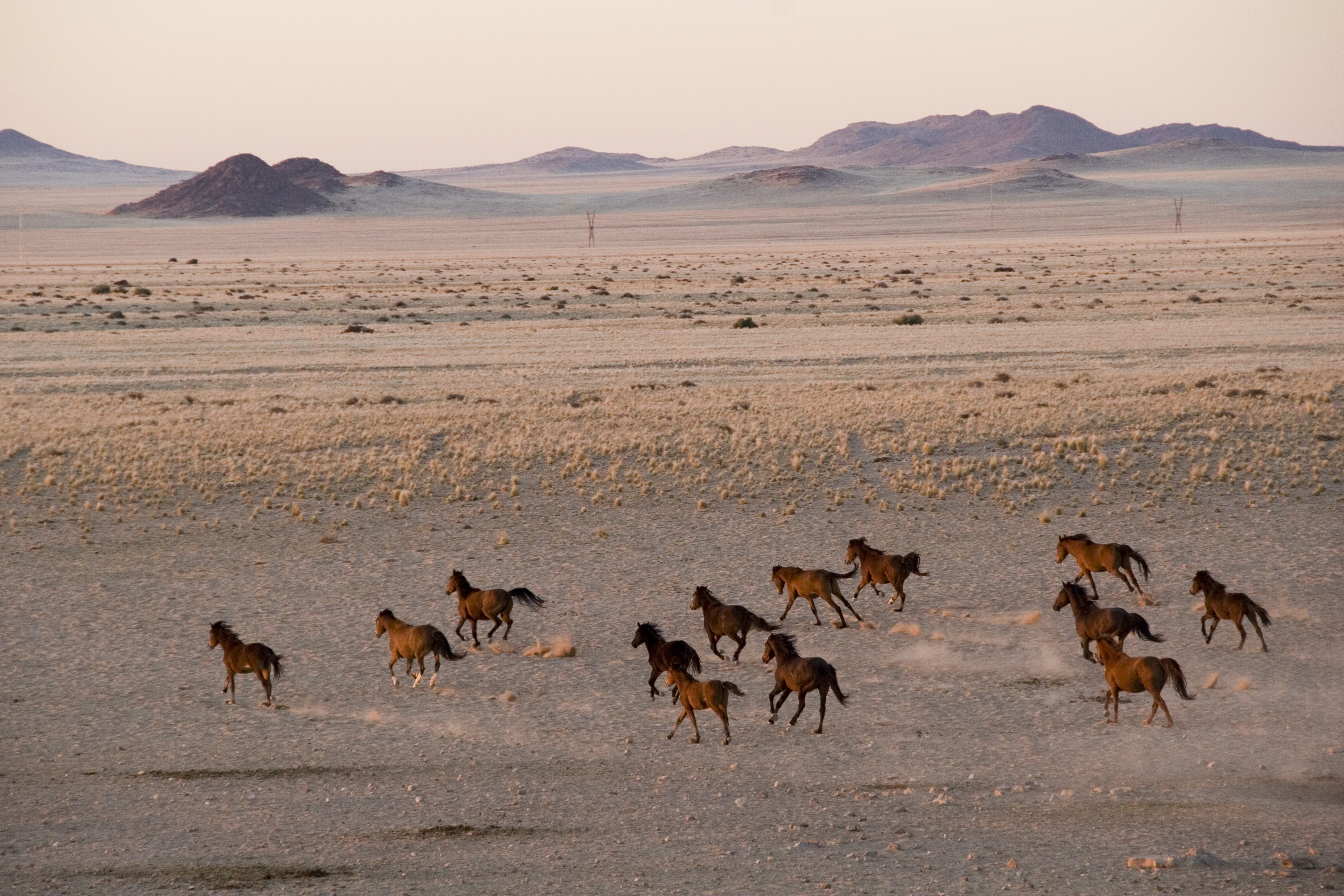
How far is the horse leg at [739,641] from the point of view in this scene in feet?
40.6

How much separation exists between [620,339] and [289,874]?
35.8 metres

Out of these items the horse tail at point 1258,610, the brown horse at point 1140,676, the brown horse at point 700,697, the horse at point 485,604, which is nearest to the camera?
the brown horse at point 700,697

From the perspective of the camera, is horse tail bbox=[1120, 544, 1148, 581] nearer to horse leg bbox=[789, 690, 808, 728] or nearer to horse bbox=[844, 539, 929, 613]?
horse bbox=[844, 539, 929, 613]

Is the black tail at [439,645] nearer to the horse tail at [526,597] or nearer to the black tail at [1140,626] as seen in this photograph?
the horse tail at [526,597]

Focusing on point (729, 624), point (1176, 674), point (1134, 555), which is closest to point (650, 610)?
point (729, 624)

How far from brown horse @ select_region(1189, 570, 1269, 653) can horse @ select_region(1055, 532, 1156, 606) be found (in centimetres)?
102

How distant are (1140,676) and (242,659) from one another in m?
7.43

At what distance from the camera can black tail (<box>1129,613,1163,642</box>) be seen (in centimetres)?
1185

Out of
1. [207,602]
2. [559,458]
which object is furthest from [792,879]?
[559,458]

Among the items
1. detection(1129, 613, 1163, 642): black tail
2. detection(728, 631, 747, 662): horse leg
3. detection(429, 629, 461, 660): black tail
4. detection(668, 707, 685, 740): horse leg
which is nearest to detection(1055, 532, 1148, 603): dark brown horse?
detection(1129, 613, 1163, 642): black tail

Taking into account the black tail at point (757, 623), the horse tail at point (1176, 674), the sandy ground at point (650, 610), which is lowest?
the sandy ground at point (650, 610)

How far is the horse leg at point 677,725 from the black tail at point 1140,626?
4.15 metres

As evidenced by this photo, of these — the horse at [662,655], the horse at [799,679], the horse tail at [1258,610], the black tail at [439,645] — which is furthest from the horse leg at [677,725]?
the horse tail at [1258,610]

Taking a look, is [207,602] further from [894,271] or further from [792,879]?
[894,271]
